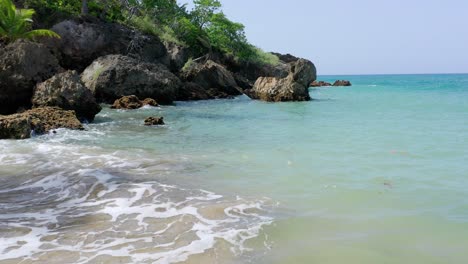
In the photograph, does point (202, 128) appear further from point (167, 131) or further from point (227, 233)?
point (227, 233)

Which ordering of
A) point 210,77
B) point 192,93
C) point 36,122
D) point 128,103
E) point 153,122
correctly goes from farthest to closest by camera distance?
1. point 210,77
2. point 192,93
3. point 128,103
4. point 153,122
5. point 36,122

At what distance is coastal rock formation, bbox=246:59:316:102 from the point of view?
1229 inches

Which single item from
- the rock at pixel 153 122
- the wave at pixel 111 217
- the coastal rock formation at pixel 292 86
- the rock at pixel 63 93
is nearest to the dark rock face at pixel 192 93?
the coastal rock formation at pixel 292 86

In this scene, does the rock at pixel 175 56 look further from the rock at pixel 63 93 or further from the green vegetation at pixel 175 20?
the rock at pixel 63 93

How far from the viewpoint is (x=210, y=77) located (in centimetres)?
3300

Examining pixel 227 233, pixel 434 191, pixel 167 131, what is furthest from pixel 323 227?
pixel 167 131

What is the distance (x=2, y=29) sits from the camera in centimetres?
1998

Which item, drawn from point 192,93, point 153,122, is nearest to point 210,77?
point 192,93

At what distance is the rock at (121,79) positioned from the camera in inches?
890

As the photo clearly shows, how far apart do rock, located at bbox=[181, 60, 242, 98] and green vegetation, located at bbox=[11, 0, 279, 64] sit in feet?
14.5

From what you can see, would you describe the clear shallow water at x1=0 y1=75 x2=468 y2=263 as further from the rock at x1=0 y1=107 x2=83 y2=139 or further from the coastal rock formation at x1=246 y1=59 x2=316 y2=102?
the coastal rock formation at x1=246 y1=59 x2=316 y2=102

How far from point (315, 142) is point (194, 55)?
105ft

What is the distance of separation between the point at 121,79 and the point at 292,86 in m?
13.3

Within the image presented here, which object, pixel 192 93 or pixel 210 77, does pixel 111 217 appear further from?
pixel 210 77
